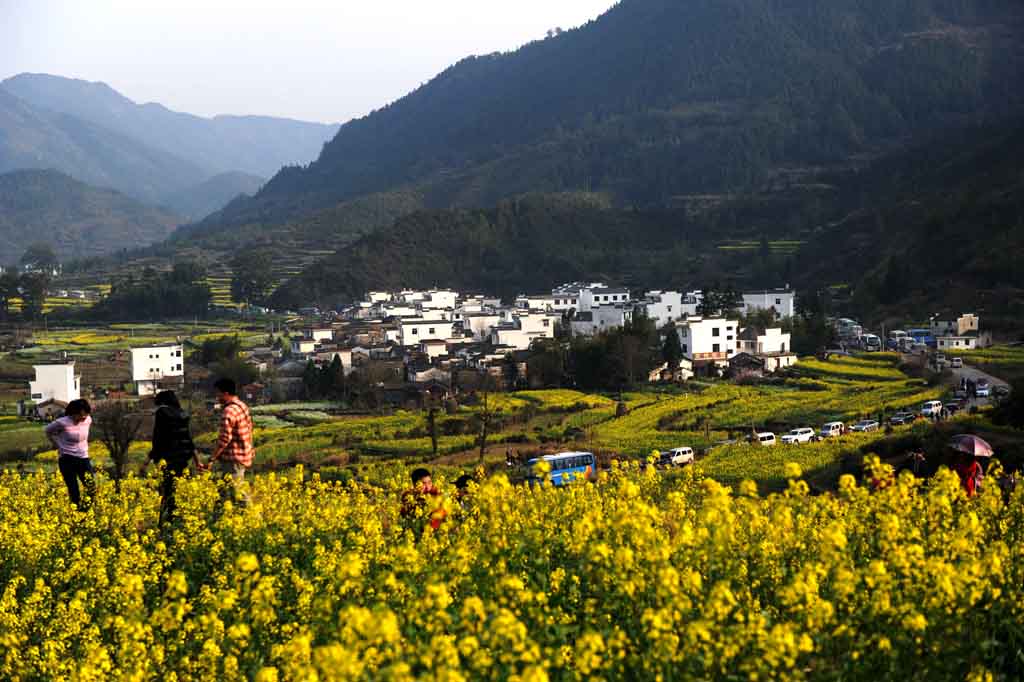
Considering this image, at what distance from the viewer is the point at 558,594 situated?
5812mm

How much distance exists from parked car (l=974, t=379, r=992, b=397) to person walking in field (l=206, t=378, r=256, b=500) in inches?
1210

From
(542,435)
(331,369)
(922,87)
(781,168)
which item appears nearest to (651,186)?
(781,168)

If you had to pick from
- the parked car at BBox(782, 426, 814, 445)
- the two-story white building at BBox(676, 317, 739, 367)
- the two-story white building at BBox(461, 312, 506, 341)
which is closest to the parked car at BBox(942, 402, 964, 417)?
the parked car at BBox(782, 426, 814, 445)

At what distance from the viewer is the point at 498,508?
7.05 meters

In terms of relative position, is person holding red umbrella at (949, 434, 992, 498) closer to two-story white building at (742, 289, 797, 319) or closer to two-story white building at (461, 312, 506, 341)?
two-story white building at (461, 312, 506, 341)

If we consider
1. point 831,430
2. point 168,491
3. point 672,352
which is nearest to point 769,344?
point 672,352

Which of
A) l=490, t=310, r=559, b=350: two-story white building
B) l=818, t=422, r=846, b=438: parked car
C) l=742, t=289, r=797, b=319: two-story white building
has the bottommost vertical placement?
l=818, t=422, r=846, b=438: parked car

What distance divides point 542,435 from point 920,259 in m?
48.3

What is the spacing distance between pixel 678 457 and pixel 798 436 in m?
4.44

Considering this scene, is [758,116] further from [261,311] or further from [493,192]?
[261,311]

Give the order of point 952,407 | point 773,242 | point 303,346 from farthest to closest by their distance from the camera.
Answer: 1. point 773,242
2. point 303,346
3. point 952,407

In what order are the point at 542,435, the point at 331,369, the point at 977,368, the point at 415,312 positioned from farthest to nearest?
the point at 415,312
the point at 331,369
the point at 977,368
the point at 542,435

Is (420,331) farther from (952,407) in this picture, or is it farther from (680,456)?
(680,456)

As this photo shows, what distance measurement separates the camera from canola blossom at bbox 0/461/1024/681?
15.1 feet
